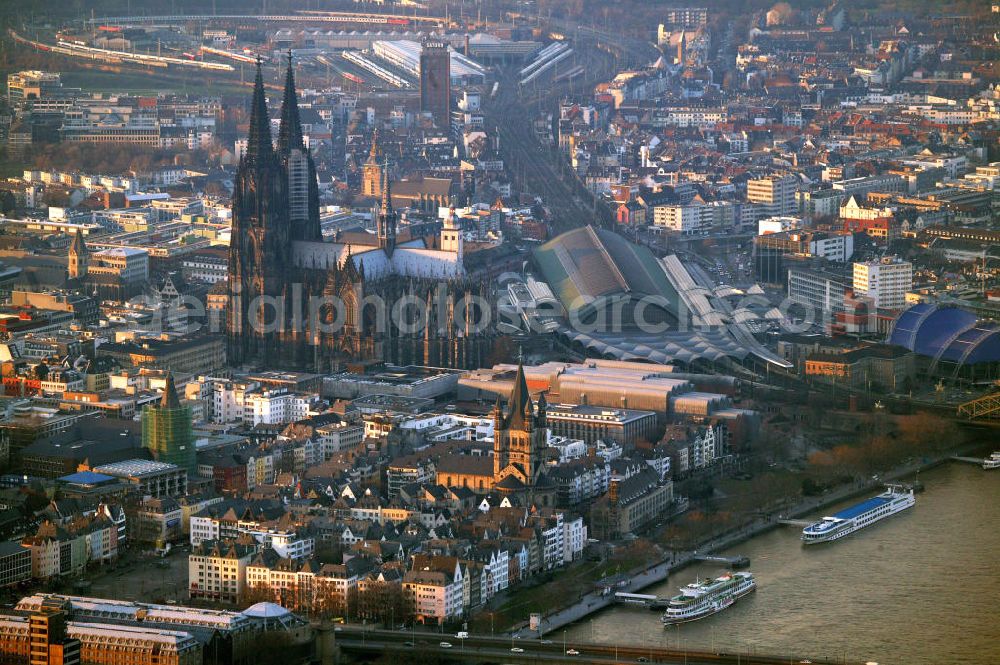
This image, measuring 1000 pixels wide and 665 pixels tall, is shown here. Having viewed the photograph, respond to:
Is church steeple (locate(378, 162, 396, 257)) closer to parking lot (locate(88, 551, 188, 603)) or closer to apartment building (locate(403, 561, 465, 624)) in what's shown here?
parking lot (locate(88, 551, 188, 603))

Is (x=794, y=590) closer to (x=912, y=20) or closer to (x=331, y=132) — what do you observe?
(x=331, y=132)

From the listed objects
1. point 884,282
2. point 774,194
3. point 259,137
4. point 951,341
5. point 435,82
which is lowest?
point 951,341

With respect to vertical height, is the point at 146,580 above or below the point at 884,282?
below

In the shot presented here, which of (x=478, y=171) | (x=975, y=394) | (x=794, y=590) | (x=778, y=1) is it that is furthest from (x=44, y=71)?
(x=794, y=590)

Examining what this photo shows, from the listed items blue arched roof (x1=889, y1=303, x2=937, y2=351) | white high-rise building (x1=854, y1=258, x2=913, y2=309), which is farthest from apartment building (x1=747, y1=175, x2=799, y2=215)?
blue arched roof (x1=889, y1=303, x2=937, y2=351)

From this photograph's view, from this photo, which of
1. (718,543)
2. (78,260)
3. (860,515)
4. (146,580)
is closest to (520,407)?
(718,543)

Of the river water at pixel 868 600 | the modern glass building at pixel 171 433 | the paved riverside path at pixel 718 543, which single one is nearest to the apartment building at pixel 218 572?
the paved riverside path at pixel 718 543

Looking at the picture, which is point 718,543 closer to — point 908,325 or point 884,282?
point 908,325
